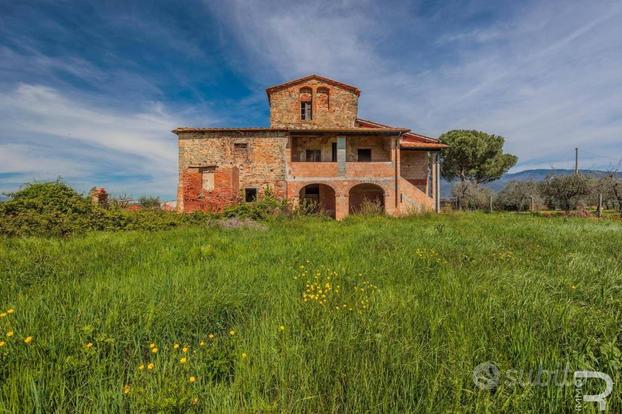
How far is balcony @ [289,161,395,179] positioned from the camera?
16.2 meters

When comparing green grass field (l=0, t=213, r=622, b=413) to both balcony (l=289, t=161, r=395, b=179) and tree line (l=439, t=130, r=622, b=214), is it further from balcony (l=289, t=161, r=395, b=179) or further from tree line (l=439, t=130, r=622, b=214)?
tree line (l=439, t=130, r=622, b=214)

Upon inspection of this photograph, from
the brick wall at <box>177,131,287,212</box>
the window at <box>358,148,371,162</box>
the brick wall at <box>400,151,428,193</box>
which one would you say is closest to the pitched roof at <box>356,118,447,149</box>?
the brick wall at <box>400,151,428,193</box>

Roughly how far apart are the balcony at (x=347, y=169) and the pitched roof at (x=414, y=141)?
9.84ft

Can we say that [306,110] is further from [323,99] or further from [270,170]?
[270,170]


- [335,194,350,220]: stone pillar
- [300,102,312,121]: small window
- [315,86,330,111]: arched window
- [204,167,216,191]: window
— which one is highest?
[315,86,330,111]: arched window

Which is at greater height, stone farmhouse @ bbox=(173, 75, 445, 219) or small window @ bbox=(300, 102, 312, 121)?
small window @ bbox=(300, 102, 312, 121)

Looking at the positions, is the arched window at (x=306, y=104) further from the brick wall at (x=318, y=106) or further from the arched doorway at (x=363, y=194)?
the arched doorway at (x=363, y=194)

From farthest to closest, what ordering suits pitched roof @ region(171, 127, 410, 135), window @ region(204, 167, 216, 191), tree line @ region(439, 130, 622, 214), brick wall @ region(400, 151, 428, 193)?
tree line @ region(439, 130, 622, 214)
brick wall @ region(400, 151, 428, 193)
window @ region(204, 167, 216, 191)
pitched roof @ region(171, 127, 410, 135)

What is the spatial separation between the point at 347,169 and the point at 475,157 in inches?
903

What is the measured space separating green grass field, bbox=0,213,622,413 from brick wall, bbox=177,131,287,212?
40.0ft

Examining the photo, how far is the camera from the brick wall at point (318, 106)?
1872 cm

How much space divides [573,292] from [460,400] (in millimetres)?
2808

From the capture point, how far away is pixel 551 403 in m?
1.44

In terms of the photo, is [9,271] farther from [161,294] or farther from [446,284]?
[446,284]
